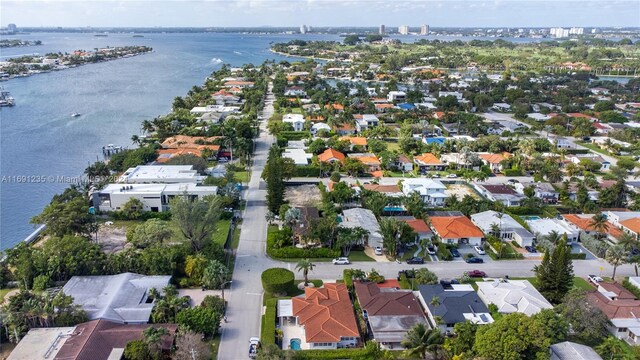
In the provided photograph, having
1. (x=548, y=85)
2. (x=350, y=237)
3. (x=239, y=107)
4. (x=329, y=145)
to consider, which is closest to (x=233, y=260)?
(x=350, y=237)

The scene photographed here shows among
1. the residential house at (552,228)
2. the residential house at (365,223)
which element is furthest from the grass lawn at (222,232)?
the residential house at (552,228)

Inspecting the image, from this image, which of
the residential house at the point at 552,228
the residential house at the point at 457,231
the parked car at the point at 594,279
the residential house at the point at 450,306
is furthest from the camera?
the residential house at the point at 552,228

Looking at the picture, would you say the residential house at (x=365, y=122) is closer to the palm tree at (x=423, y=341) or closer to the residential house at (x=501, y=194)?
the residential house at (x=501, y=194)

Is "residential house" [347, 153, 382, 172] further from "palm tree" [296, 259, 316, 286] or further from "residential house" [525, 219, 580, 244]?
"palm tree" [296, 259, 316, 286]

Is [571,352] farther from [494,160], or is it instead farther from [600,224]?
[494,160]

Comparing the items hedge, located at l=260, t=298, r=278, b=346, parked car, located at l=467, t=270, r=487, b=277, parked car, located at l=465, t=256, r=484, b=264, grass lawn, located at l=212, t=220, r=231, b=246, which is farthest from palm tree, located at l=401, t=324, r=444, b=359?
grass lawn, located at l=212, t=220, r=231, b=246

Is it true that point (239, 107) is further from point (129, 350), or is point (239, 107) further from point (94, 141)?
point (129, 350)

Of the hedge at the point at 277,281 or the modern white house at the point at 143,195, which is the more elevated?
the modern white house at the point at 143,195
